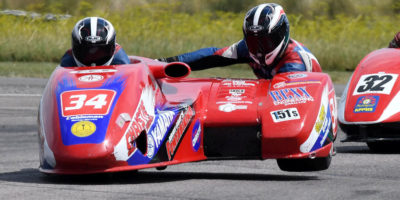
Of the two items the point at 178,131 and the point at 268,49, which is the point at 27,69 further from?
the point at 178,131

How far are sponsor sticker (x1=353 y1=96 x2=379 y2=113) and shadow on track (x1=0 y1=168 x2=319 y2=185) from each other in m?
1.93

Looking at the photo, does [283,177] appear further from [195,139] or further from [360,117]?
[360,117]

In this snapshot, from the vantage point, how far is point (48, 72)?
19.2 metres

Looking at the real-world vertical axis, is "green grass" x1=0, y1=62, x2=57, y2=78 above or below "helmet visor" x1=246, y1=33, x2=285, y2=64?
below

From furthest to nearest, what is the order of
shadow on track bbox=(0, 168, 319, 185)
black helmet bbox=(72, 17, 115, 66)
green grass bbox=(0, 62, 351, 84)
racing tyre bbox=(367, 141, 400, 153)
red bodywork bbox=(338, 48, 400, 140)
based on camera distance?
green grass bbox=(0, 62, 351, 84), racing tyre bbox=(367, 141, 400, 153), red bodywork bbox=(338, 48, 400, 140), black helmet bbox=(72, 17, 115, 66), shadow on track bbox=(0, 168, 319, 185)

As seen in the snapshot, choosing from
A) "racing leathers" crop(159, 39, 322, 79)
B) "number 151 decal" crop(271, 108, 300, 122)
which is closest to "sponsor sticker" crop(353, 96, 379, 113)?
"racing leathers" crop(159, 39, 322, 79)

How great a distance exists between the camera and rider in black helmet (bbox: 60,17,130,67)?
24.8 feet

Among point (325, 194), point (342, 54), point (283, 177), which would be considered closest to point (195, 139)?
point (283, 177)

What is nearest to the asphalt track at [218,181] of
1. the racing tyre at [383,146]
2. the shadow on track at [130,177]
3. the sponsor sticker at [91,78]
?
the shadow on track at [130,177]

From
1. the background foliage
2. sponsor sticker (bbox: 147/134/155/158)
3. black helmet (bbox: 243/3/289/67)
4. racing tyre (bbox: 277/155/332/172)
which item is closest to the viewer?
sponsor sticker (bbox: 147/134/155/158)

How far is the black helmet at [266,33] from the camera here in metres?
7.86

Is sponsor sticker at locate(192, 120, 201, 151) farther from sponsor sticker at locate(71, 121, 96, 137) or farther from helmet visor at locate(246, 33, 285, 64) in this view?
helmet visor at locate(246, 33, 285, 64)

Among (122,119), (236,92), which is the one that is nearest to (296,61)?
(236,92)

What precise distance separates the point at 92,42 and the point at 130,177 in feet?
3.68
